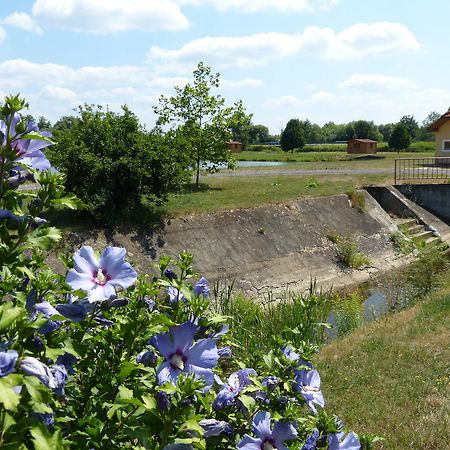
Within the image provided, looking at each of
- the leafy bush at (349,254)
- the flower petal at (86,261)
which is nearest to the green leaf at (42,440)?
the flower petal at (86,261)

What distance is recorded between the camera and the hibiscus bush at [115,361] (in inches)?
76.3

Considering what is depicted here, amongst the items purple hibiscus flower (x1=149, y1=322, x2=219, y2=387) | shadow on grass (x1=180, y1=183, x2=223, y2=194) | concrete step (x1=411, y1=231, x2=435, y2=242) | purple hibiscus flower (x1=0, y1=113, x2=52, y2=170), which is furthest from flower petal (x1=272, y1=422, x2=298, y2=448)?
concrete step (x1=411, y1=231, x2=435, y2=242)

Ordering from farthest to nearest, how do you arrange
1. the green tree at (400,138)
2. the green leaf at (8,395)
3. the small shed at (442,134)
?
the green tree at (400,138)
the small shed at (442,134)
the green leaf at (8,395)

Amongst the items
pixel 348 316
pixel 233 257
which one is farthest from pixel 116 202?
pixel 348 316

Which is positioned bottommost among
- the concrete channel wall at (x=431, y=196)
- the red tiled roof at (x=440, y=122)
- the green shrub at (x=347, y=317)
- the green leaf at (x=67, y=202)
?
the green shrub at (x=347, y=317)

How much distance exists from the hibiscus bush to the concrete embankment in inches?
416

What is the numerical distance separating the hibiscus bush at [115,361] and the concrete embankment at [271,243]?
10566 mm

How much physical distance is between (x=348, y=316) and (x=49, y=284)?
9992mm

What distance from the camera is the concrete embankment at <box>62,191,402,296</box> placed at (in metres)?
14.3

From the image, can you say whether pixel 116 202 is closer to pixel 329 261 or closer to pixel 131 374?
pixel 329 261

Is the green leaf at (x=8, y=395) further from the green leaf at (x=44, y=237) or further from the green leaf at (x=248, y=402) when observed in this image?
the green leaf at (x=248, y=402)

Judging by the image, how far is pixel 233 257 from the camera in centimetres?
1545

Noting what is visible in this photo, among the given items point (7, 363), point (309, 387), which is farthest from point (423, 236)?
point (7, 363)

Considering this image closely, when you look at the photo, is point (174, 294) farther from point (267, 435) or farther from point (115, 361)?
point (267, 435)
